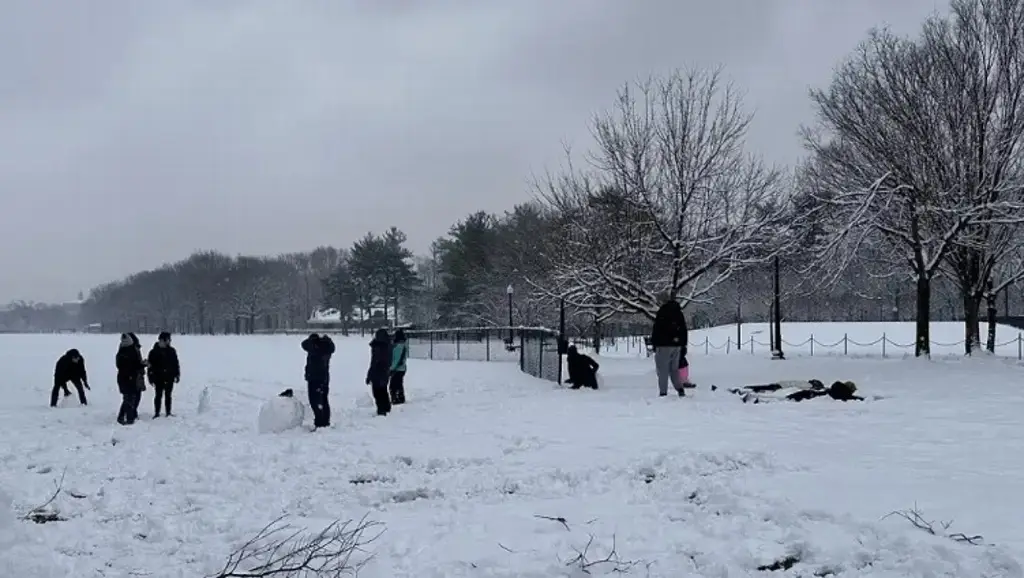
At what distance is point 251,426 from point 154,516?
7.15 meters

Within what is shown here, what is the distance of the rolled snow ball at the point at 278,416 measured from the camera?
13398mm

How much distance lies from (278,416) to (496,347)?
21.7 metres

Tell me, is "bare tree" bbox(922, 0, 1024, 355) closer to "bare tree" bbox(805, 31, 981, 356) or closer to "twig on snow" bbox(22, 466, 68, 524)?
"bare tree" bbox(805, 31, 981, 356)

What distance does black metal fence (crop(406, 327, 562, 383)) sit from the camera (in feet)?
75.4

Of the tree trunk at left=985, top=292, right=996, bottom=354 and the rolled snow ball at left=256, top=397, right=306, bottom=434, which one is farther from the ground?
the tree trunk at left=985, top=292, right=996, bottom=354

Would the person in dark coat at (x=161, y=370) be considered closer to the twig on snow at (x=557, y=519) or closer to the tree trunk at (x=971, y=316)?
the twig on snow at (x=557, y=519)

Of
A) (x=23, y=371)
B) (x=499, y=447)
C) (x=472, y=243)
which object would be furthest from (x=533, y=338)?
(x=472, y=243)

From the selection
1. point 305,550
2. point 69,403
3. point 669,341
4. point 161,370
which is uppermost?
point 669,341

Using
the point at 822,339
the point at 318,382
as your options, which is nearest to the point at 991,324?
the point at 822,339

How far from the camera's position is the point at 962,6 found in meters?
21.9

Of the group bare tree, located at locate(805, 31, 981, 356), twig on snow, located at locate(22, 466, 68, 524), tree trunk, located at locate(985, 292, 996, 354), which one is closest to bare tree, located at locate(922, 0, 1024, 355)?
bare tree, located at locate(805, 31, 981, 356)

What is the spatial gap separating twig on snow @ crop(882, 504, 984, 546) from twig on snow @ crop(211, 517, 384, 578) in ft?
12.8

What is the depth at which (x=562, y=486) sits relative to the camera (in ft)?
26.8

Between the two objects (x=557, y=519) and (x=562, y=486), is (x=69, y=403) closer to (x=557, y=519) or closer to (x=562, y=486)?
(x=562, y=486)
